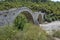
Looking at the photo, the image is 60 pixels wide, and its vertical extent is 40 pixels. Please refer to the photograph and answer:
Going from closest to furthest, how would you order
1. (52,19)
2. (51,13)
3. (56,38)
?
1. (56,38)
2. (52,19)
3. (51,13)

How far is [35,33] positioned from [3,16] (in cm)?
355

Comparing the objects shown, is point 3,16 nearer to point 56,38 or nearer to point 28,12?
point 56,38

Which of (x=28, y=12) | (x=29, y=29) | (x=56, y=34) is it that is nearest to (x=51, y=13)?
(x=28, y=12)

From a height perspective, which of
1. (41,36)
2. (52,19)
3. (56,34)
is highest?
(41,36)

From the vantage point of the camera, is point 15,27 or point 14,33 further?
point 15,27

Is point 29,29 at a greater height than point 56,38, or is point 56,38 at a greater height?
point 29,29

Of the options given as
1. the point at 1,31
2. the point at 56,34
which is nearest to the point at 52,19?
the point at 56,34

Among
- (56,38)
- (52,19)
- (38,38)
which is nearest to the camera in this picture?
(38,38)

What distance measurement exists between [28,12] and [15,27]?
814cm

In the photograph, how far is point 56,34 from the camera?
14.8 metres

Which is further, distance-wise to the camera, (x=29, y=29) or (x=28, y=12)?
(x=28, y=12)

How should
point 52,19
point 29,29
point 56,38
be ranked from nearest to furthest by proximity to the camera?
1. point 29,29
2. point 56,38
3. point 52,19

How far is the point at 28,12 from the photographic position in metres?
20.3

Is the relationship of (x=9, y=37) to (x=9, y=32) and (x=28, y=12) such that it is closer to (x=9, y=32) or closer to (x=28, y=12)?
(x=9, y=32)
